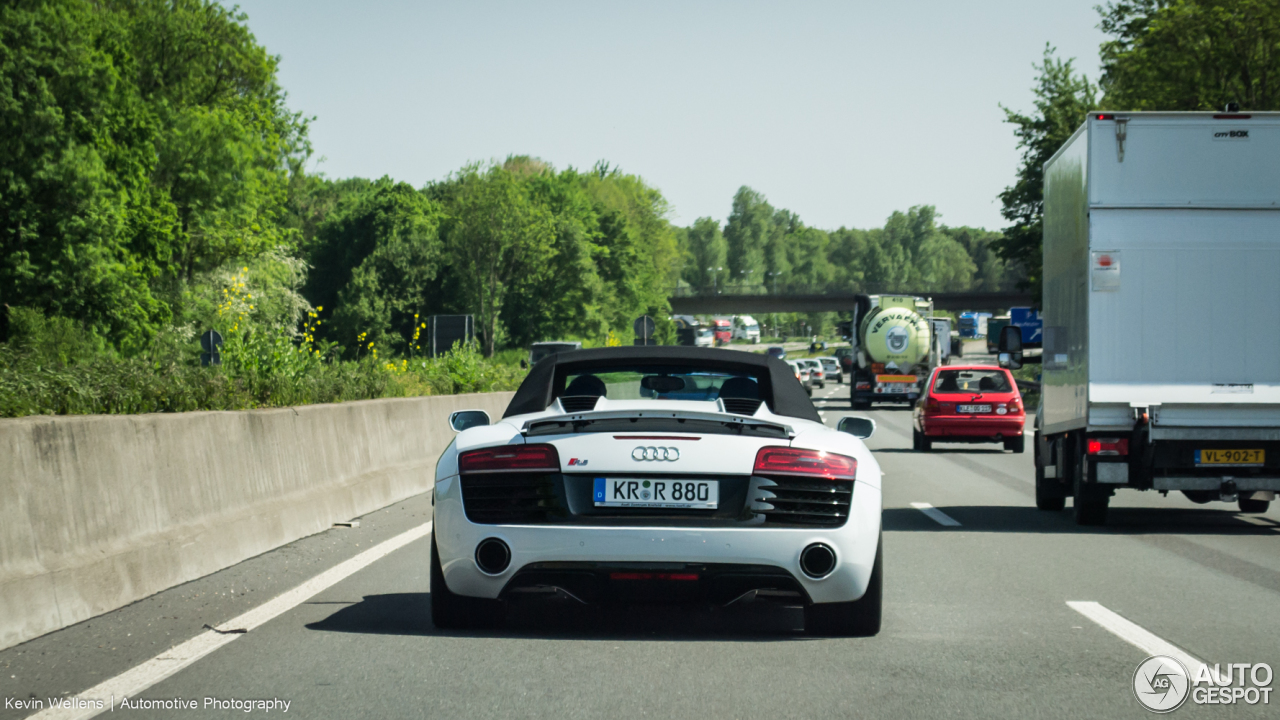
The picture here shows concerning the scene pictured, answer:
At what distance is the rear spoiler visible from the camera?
6176 mm

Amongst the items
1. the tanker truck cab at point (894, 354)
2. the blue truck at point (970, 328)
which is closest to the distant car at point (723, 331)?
the blue truck at point (970, 328)

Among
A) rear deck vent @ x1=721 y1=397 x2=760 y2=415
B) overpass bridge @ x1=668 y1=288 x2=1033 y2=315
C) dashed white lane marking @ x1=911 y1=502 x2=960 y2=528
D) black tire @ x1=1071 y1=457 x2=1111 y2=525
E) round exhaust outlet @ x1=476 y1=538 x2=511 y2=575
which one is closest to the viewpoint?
round exhaust outlet @ x1=476 y1=538 x2=511 y2=575

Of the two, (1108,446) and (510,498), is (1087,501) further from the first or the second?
(510,498)

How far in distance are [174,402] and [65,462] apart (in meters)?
2.35

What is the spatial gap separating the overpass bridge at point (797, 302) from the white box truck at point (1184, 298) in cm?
10257

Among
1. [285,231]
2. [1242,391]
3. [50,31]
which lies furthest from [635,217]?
[1242,391]

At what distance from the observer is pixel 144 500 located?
7473 mm

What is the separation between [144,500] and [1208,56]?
4171 cm

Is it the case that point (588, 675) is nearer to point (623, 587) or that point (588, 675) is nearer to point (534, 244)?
point (623, 587)

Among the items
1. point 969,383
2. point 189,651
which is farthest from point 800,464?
point 969,383

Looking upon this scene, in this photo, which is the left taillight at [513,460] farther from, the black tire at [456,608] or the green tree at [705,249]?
the green tree at [705,249]

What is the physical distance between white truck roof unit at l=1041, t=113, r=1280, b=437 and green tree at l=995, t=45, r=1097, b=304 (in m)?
41.9

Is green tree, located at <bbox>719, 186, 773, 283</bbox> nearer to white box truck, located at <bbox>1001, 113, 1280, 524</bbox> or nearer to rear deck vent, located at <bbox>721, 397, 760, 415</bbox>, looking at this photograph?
white box truck, located at <bbox>1001, 113, 1280, 524</bbox>

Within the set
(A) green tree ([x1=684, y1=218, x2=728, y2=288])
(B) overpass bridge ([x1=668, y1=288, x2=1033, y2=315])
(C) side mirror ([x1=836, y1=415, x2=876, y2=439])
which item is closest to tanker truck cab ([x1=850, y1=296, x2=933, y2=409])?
(C) side mirror ([x1=836, y1=415, x2=876, y2=439])
